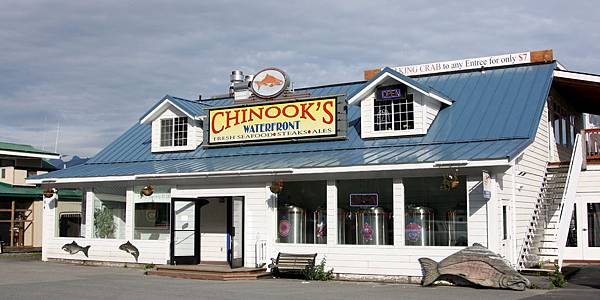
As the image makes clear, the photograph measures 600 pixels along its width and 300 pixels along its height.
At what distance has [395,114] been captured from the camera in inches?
842

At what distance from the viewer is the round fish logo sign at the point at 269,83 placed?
76.9 ft

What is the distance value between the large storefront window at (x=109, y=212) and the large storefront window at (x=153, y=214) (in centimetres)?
70

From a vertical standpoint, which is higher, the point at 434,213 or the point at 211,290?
the point at 434,213

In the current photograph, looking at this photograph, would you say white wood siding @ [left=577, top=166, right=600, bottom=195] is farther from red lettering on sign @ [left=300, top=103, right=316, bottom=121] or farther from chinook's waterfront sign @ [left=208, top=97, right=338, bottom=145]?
red lettering on sign @ [left=300, top=103, right=316, bottom=121]

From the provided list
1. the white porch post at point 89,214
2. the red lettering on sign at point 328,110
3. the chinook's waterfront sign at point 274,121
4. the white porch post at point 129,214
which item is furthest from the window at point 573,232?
the white porch post at point 89,214

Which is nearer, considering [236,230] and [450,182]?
[450,182]

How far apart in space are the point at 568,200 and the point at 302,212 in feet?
25.2

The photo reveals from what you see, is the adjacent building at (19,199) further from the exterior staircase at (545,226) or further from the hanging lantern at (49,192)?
the exterior staircase at (545,226)

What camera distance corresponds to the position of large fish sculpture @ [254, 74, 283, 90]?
23.5 meters

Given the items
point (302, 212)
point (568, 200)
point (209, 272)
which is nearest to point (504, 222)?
point (568, 200)

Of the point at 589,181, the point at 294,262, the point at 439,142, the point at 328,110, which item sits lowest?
the point at 294,262

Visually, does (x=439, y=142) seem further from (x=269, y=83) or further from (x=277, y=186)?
(x=269, y=83)

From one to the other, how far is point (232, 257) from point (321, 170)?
4.17m

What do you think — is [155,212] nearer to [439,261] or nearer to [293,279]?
[293,279]
